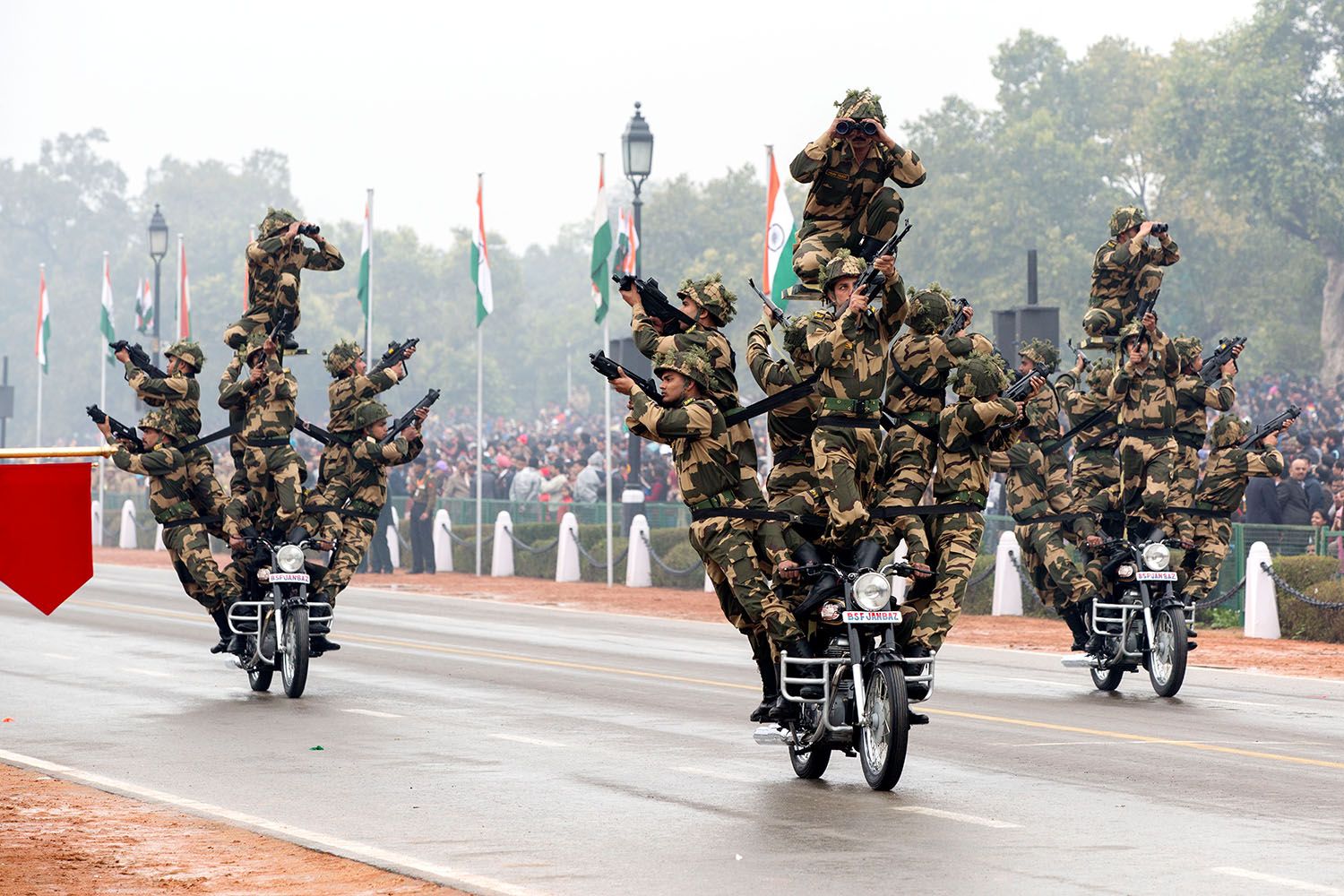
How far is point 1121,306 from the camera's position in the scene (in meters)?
19.2

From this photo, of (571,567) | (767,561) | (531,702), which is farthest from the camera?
(571,567)

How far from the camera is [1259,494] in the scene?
2583 cm

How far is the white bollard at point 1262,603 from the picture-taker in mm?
24328

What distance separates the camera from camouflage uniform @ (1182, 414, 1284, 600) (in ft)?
60.5

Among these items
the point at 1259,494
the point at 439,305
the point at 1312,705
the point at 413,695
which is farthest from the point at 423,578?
the point at 439,305

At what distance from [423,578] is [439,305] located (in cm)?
9009

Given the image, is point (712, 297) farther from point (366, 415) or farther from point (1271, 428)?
point (1271, 428)

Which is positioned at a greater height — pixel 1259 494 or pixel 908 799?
pixel 1259 494

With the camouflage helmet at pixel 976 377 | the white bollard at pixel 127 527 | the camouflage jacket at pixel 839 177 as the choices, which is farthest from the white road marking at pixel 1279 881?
the white bollard at pixel 127 527

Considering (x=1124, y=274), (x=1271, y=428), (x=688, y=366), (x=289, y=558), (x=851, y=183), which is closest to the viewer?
(x=688, y=366)

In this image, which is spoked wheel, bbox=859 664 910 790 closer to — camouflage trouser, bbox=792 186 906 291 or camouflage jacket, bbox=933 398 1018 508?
camouflage jacket, bbox=933 398 1018 508

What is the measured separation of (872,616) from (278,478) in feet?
24.6

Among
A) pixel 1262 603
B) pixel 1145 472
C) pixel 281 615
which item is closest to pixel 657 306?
pixel 281 615

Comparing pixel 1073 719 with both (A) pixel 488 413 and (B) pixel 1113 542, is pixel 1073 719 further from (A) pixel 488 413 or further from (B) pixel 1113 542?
(A) pixel 488 413
